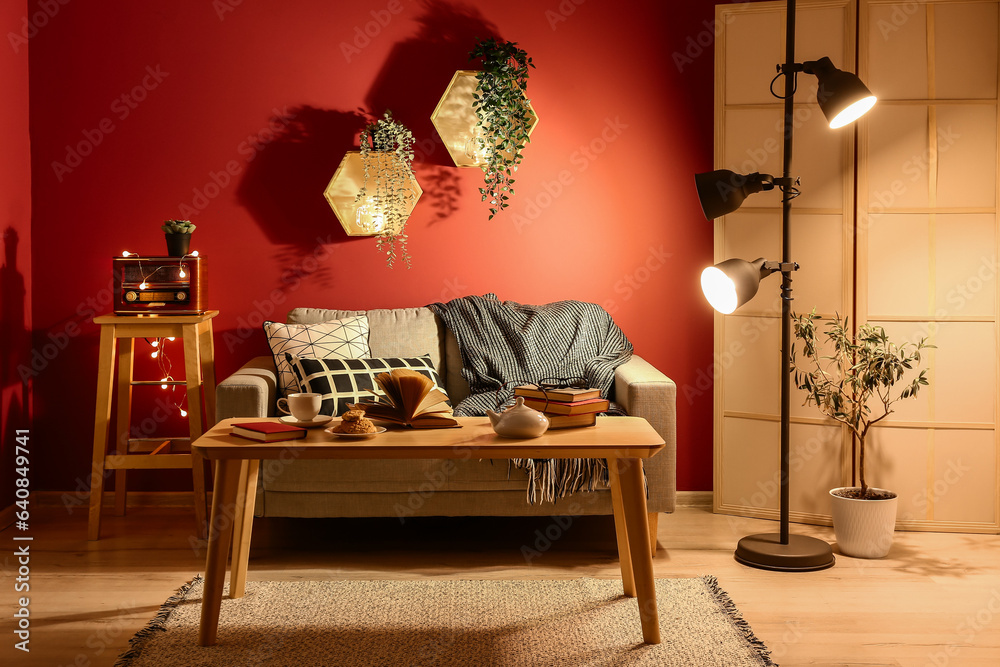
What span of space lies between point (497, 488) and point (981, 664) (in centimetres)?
151

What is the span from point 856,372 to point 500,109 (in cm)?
176

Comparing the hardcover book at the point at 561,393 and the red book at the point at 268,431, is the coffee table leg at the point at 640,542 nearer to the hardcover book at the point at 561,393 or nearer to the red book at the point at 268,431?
the hardcover book at the point at 561,393

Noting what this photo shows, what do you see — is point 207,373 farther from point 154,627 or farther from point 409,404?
point 409,404

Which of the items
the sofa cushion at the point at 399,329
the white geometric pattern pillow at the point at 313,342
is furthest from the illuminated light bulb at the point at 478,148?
the white geometric pattern pillow at the point at 313,342

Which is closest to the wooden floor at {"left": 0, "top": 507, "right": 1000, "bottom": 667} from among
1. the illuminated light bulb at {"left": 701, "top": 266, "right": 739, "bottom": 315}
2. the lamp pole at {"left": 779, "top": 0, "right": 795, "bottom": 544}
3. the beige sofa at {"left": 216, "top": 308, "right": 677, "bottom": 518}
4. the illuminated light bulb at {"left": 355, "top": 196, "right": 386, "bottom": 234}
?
the beige sofa at {"left": 216, "top": 308, "right": 677, "bottom": 518}

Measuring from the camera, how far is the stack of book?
2441 millimetres

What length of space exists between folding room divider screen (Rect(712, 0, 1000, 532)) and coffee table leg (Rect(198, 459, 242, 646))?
2280 mm

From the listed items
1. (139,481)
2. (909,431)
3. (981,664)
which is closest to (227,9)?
(139,481)

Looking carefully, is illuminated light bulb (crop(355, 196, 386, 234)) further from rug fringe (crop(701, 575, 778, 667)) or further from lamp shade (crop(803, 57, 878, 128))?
rug fringe (crop(701, 575, 778, 667))

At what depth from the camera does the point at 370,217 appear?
3.75 m

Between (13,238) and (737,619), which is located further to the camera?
(13,238)

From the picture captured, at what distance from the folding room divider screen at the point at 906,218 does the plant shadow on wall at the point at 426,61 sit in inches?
41.7

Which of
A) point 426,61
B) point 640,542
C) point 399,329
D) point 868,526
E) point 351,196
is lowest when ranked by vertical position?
point 868,526

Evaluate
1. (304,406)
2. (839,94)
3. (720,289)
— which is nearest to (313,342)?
(304,406)
